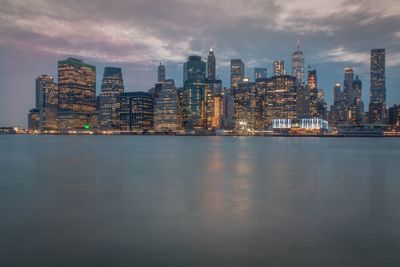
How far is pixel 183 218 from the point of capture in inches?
675

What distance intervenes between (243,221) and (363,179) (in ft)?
72.1

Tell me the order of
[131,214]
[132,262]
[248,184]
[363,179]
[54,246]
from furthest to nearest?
[363,179] → [248,184] → [131,214] → [54,246] → [132,262]

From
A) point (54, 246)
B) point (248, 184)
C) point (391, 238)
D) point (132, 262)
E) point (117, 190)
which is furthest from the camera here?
point (248, 184)

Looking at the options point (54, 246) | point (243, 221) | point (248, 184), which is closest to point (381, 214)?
point (243, 221)

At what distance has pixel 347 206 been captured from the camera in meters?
20.2

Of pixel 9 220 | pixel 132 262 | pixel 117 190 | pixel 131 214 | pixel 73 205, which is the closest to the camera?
pixel 132 262

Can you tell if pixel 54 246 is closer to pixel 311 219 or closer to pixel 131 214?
pixel 131 214

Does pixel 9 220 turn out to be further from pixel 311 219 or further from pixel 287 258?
pixel 311 219

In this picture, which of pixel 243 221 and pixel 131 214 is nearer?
pixel 243 221

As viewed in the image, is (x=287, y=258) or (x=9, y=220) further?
(x=9, y=220)

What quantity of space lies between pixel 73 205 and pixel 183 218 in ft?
23.5

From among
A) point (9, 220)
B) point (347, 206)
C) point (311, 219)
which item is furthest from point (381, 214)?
point (9, 220)

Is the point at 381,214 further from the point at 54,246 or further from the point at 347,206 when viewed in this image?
the point at 54,246

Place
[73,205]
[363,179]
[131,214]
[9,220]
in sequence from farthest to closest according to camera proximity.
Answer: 1. [363,179]
2. [73,205]
3. [131,214]
4. [9,220]
